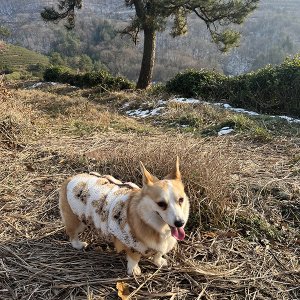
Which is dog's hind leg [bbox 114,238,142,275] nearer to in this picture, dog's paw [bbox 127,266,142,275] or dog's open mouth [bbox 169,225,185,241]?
dog's paw [bbox 127,266,142,275]

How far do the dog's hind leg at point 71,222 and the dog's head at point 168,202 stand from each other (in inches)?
33.5

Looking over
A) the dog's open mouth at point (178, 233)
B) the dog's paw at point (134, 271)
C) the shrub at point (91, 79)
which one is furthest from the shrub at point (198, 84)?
the dog's open mouth at point (178, 233)

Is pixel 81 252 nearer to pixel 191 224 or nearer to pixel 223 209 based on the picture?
pixel 191 224

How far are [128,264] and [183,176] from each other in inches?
48.0

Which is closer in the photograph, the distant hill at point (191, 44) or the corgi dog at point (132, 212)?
the corgi dog at point (132, 212)

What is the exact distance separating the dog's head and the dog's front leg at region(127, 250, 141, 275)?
412 millimetres

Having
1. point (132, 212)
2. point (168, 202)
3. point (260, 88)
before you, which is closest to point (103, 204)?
point (132, 212)

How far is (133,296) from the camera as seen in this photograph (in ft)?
9.23

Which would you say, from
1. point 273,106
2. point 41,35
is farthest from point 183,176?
point 41,35

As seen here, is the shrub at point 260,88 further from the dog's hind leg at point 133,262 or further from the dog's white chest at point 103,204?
the dog's hind leg at point 133,262

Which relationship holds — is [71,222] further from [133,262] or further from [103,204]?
[133,262]

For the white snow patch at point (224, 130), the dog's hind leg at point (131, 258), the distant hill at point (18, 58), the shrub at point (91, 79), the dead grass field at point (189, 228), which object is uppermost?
the dog's hind leg at point (131, 258)

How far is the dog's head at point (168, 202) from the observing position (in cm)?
255

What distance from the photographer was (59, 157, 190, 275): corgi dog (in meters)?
2.63
